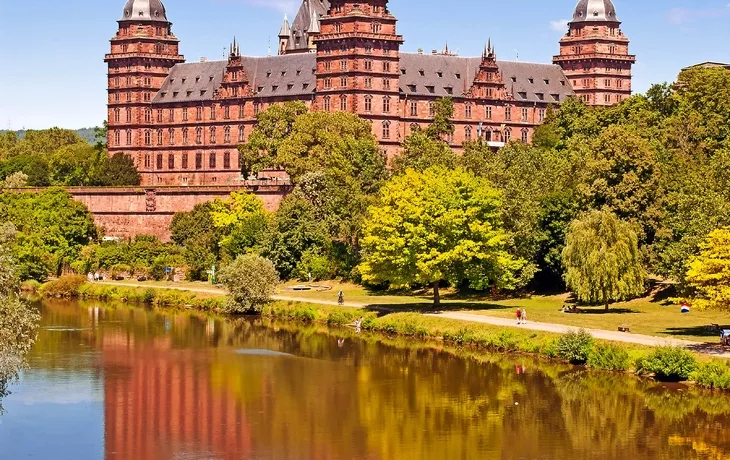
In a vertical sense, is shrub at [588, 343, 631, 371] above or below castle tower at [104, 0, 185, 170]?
below

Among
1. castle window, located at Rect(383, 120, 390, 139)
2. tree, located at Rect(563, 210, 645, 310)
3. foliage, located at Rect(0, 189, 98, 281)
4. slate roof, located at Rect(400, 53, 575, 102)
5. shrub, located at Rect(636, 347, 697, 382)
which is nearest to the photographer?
shrub, located at Rect(636, 347, 697, 382)

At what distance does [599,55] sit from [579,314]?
7653 cm

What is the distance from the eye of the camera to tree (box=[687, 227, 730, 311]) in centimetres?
6178

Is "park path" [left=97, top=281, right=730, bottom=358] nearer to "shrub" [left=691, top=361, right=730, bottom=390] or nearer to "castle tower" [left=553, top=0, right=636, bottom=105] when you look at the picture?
"shrub" [left=691, top=361, right=730, bottom=390]

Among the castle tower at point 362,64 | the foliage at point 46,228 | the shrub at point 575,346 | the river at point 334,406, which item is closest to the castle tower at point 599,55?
the castle tower at point 362,64

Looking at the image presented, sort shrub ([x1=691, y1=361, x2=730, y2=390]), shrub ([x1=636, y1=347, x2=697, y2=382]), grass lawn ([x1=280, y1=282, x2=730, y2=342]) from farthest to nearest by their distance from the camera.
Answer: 1. grass lawn ([x1=280, y1=282, x2=730, y2=342])
2. shrub ([x1=636, y1=347, x2=697, y2=382])
3. shrub ([x1=691, y1=361, x2=730, y2=390])

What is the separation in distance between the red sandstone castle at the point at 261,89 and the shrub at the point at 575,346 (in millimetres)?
71250

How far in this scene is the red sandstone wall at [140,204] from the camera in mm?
128750

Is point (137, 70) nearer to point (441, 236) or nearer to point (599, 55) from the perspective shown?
point (599, 55)

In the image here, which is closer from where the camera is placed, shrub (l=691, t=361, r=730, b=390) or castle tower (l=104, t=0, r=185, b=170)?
shrub (l=691, t=361, r=730, b=390)

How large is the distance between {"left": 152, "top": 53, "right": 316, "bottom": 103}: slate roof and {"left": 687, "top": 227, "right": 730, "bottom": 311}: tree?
78.3 m

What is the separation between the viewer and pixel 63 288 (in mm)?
105562

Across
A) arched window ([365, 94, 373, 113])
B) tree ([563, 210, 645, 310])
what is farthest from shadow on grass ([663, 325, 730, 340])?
arched window ([365, 94, 373, 113])

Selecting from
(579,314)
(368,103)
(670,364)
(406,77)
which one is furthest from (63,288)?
(670,364)
